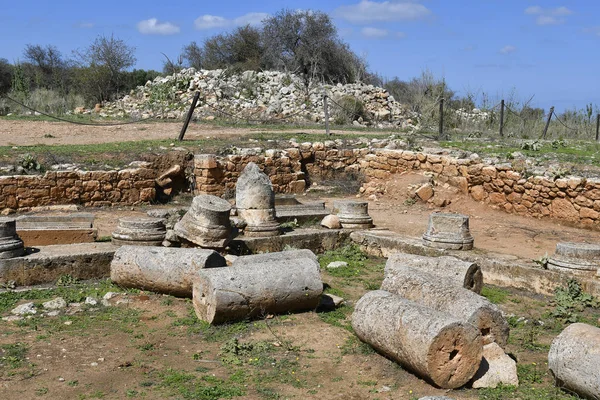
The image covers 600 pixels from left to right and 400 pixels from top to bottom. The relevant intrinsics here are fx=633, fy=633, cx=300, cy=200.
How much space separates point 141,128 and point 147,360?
48.6 feet

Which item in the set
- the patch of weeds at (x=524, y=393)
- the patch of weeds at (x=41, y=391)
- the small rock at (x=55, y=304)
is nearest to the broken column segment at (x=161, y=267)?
the small rock at (x=55, y=304)

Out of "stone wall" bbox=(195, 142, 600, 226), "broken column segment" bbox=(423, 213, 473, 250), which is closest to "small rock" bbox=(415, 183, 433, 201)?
"stone wall" bbox=(195, 142, 600, 226)

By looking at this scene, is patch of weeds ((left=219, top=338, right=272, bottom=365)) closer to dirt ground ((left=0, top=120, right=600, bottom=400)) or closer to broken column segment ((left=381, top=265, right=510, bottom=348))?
dirt ground ((left=0, top=120, right=600, bottom=400))

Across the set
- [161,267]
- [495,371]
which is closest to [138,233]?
[161,267]

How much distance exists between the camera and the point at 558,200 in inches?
545

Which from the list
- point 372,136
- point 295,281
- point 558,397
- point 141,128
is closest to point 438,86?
point 372,136

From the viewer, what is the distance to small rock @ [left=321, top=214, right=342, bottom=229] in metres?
11.8

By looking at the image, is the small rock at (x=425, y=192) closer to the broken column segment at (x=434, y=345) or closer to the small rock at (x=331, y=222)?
the small rock at (x=331, y=222)

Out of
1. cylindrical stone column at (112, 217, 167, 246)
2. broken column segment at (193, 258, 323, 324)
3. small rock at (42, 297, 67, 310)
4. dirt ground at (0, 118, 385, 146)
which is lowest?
small rock at (42, 297, 67, 310)

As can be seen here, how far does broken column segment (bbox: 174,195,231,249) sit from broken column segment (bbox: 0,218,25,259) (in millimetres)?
2316

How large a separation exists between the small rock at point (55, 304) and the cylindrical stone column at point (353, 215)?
5.59 meters

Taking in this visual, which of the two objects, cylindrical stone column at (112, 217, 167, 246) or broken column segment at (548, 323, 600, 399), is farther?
cylindrical stone column at (112, 217, 167, 246)

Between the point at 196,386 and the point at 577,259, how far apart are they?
5.73 meters

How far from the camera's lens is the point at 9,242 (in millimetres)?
8617
